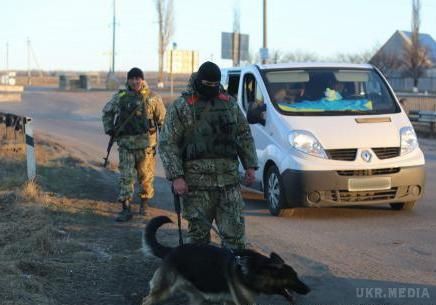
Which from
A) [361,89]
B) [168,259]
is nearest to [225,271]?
[168,259]

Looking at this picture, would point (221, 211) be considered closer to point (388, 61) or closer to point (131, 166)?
point (131, 166)

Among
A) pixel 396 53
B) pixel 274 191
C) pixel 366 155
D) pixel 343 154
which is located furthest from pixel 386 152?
pixel 396 53

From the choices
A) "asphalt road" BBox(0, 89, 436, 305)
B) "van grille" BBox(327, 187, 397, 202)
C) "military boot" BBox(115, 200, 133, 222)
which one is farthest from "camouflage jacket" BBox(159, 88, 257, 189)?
"van grille" BBox(327, 187, 397, 202)

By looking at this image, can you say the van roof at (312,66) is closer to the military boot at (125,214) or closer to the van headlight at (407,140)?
the van headlight at (407,140)

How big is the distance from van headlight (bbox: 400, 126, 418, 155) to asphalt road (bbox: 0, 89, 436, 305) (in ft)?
2.80

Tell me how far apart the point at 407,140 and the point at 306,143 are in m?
1.30

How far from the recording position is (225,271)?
4043mm

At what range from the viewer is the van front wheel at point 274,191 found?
26.7ft

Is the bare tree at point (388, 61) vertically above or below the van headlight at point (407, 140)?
above

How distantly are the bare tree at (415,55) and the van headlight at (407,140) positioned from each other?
53281 millimetres

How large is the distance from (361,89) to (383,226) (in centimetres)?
205

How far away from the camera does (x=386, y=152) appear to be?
26.2 feet

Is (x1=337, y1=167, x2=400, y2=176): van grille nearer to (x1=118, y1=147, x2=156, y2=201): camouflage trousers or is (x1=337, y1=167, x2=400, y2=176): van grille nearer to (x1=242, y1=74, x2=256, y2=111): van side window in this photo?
(x1=242, y1=74, x2=256, y2=111): van side window

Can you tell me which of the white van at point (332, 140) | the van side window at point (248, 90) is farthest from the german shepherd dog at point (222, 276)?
the van side window at point (248, 90)
